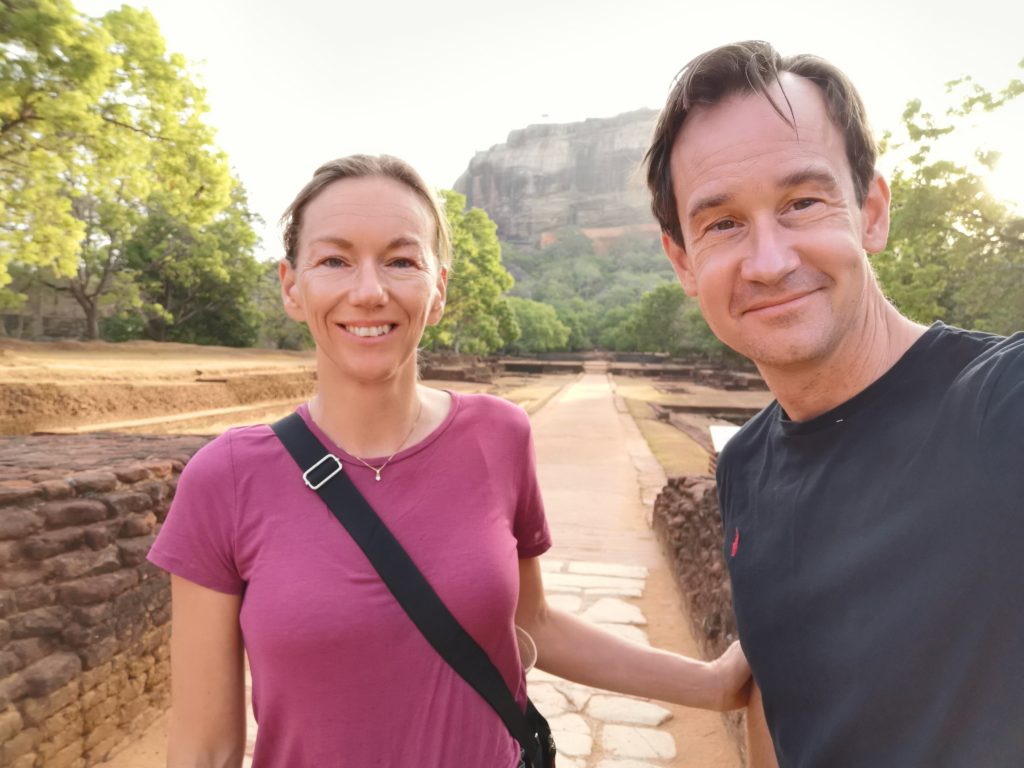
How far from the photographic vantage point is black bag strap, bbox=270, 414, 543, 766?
Answer: 4.00 feet

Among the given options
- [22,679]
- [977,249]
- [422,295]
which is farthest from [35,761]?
[977,249]

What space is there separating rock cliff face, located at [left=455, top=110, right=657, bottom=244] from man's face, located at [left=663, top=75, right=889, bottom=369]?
13055 cm

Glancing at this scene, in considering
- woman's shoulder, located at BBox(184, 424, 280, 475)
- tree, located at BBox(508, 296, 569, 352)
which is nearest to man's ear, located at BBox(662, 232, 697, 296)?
woman's shoulder, located at BBox(184, 424, 280, 475)

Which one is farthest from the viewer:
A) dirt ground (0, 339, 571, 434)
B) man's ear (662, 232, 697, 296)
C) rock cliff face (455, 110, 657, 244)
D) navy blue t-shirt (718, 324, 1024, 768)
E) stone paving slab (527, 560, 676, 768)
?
rock cliff face (455, 110, 657, 244)

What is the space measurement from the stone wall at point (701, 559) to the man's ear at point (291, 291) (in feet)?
7.54

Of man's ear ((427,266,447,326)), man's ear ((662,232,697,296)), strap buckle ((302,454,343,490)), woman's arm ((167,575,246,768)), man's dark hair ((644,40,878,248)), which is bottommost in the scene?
woman's arm ((167,575,246,768))

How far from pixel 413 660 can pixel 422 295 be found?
0.73m

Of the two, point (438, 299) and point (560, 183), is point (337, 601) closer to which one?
point (438, 299)

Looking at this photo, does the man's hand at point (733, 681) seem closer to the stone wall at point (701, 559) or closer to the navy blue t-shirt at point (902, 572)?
the navy blue t-shirt at point (902, 572)

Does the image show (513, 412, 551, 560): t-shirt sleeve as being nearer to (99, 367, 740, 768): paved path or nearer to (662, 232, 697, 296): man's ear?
(662, 232, 697, 296): man's ear

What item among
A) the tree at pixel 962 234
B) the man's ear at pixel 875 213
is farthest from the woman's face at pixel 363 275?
the tree at pixel 962 234

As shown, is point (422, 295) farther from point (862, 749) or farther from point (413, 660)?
point (862, 749)

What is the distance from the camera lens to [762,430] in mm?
1476

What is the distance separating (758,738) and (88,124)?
9.04 metres
